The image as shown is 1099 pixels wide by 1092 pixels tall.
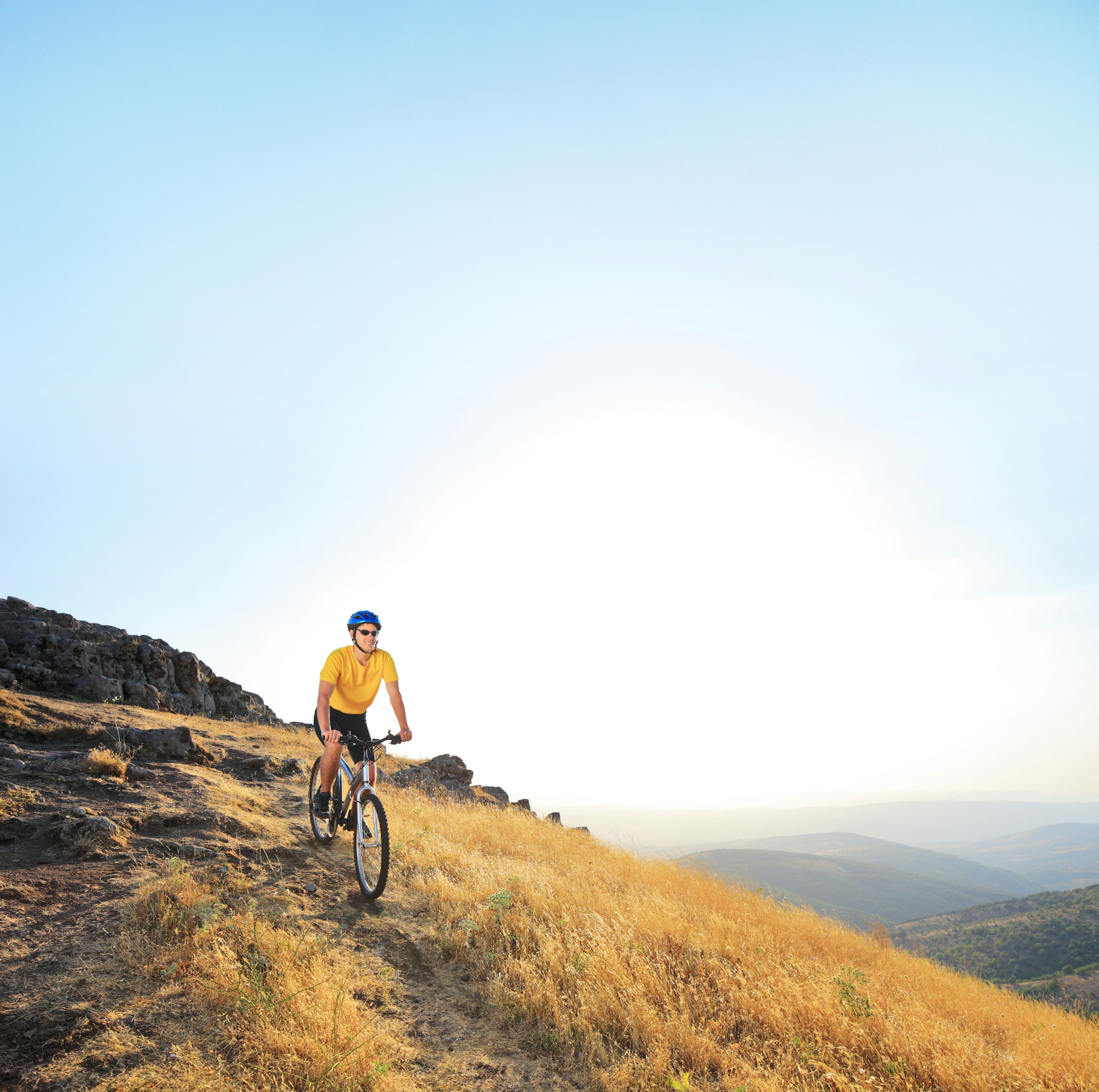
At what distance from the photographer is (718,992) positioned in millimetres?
5445

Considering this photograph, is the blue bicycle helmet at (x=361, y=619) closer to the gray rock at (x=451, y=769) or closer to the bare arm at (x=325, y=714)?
the bare arm at (x=325, y=714)

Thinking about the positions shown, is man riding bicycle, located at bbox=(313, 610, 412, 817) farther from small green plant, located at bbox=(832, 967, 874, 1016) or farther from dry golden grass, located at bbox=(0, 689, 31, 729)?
dry golden grass, located at bbox=(0, 689, 31, 729)

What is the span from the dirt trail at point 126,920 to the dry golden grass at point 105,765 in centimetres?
15

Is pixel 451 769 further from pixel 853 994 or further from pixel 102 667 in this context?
pixel 853 994

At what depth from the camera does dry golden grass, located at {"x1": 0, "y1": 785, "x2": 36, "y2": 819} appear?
673cm

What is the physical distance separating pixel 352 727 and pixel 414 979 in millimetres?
2856

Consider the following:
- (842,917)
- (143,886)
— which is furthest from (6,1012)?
(842,917)

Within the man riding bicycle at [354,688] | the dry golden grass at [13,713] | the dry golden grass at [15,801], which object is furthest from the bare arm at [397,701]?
the dry golden grass at [13,713]

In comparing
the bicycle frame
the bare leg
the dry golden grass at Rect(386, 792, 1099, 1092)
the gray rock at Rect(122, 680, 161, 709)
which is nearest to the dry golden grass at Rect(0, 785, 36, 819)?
the bare leg

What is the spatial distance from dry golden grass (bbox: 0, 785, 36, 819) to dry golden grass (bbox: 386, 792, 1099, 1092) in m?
4.56

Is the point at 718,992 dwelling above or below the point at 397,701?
below

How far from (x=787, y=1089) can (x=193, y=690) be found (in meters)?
21.9

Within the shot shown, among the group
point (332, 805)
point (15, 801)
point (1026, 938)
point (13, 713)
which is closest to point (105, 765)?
point (15, 801)

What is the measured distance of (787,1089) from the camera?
4.11 metres
